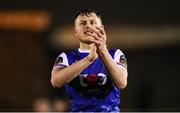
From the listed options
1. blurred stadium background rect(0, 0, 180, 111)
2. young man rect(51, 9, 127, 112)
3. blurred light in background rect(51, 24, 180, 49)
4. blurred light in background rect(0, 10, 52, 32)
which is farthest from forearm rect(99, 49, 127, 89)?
blurred light in background rect(51, 24, 180, 49)

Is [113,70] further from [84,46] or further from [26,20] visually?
[26,20]

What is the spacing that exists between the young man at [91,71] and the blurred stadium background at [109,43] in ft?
15.6

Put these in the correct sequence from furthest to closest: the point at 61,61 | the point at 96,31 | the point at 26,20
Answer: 1. the point at 26,20
2. the point at 61,61
3. the point at 96,31

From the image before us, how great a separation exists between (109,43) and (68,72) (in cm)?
790

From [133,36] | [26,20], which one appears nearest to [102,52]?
[26,20]

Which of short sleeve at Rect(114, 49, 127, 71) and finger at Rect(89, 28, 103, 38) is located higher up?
finger at Rect(89, 28, 103, 38)

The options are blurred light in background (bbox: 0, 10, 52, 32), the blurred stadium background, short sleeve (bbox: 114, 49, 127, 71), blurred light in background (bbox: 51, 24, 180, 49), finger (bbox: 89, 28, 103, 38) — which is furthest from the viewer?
blurred light in background (bbox: 51, 24, 180, 49)

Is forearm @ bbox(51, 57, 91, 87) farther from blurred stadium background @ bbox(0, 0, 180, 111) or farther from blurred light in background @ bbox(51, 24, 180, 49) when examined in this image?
blurred light in background @ bbox(51, 24, 180, 49)

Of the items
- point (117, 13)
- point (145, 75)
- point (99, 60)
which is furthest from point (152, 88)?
point (99, 60)

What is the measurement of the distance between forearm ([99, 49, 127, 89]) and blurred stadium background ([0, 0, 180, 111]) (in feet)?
16.0

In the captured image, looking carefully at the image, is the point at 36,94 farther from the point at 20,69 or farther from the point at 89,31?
the point at 89,31

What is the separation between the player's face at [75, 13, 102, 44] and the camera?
1623 millimetres

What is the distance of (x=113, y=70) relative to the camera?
1.64 metres

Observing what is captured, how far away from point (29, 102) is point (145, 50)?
12.8 ft
